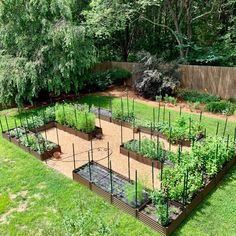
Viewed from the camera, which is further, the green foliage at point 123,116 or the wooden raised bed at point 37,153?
the green foliage at point 123,116

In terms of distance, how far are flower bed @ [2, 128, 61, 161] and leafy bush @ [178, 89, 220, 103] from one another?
19.3 ft

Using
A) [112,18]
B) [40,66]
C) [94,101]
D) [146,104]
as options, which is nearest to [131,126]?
[146,104]

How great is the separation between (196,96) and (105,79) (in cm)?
435

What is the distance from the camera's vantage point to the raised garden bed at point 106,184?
467cm

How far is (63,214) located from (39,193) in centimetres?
90

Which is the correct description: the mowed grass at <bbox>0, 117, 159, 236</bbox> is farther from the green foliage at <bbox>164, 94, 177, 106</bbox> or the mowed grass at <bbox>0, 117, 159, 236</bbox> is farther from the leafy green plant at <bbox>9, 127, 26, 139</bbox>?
the green foliage at <bbox>164, 94, 177, 106</bbox>

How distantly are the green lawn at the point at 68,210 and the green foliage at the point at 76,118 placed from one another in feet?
5.95

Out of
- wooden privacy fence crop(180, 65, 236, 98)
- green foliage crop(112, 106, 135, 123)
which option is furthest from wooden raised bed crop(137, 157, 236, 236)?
wooden privacy fence crop(180, 65, 236, 98)

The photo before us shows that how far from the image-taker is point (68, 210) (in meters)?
4.79

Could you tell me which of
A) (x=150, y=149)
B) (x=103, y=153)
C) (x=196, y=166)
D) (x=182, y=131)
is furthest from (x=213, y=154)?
(x=103, y=153)

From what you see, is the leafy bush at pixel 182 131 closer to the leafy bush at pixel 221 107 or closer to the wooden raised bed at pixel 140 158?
the wooden raised bed at pixel 140 158

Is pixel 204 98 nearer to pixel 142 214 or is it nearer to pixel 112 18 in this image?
pixel 112 18

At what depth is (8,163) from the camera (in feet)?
21.5

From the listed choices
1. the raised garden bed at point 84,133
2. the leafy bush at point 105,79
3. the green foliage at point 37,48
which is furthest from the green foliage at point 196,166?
the leafy bush at point 105,79
